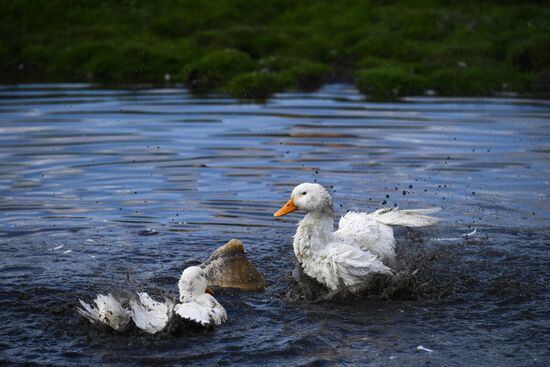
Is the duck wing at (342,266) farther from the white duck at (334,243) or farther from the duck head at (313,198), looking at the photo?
the duck head at (313,198)

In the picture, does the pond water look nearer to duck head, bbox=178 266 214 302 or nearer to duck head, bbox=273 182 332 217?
duck head, bbox=178 266 214 302

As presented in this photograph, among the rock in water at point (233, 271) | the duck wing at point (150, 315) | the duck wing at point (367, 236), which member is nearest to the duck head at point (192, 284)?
the duck wing at point (150, 315)

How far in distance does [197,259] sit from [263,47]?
16.4 metres

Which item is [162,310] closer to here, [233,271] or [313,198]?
[233,271]

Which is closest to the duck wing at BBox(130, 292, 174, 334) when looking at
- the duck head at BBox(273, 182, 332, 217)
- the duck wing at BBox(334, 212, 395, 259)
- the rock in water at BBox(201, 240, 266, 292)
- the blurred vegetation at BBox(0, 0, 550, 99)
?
the rock in water at BBox(201, 240, 266, 292)

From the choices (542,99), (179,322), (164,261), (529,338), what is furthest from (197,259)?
(542,99)

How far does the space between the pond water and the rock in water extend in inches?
8.3

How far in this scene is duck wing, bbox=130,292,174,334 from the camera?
7.57 metres

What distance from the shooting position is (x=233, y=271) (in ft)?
29.5

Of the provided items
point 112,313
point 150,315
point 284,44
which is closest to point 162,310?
point 150,315

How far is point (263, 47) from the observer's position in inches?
1008

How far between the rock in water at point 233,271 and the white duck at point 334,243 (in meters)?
0.54

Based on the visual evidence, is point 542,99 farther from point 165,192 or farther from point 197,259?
point 197,259

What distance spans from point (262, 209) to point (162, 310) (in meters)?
4.56
